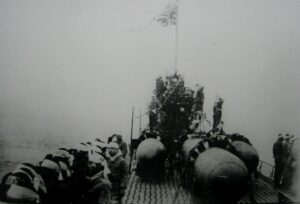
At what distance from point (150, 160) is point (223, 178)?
3.62 m

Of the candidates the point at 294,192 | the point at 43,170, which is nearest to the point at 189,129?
the point at 294,192

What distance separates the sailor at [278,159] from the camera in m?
10.6

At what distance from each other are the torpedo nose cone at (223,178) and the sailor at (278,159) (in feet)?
12.0

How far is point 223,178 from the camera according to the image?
7.15 metres

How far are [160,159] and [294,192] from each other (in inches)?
155

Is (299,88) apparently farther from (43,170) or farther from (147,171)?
(43,170)

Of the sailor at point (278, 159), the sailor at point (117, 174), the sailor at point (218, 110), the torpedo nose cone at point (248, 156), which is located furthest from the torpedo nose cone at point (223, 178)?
the sailor at point (218, 110)

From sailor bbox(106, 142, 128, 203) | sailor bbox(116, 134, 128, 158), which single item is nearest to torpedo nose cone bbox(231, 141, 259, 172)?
sailor bbox(116, 134, 128, 158)

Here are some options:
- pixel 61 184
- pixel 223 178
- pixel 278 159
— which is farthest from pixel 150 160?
pixel 61 184

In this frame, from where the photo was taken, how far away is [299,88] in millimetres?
9438

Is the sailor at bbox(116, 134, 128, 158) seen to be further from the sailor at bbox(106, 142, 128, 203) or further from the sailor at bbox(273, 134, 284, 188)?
the sailor at bbox(273, 134, 284, 188)

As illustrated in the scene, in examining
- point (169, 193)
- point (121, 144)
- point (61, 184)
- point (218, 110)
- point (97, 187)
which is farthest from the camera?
point (218, 110)

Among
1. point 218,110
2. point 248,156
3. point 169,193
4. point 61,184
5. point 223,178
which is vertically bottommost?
point 169,193

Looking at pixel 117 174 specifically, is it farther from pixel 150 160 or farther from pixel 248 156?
pixel 248 156
